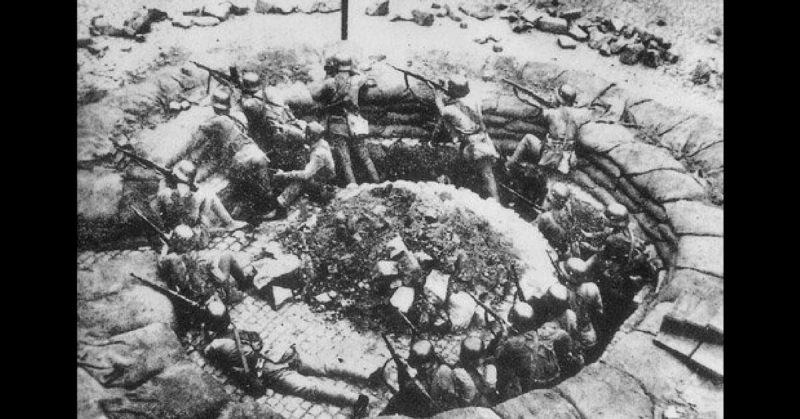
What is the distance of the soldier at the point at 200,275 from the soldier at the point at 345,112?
7.70 ft

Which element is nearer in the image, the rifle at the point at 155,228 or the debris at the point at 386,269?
the rifle at the point at 155,228

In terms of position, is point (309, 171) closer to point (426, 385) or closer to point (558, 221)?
point (558, 221)

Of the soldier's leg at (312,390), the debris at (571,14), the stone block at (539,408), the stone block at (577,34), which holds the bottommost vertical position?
the soldier's leg at (312,390)

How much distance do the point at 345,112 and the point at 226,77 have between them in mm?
1679

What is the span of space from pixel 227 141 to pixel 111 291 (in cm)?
266

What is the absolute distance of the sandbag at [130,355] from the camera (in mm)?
3928

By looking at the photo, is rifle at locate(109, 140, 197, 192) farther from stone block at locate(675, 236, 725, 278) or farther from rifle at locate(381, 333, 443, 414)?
A: stone block at locate(675, 236, 725, 278)

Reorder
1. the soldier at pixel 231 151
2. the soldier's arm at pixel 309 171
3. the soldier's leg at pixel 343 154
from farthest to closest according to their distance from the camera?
the soldier's leg at pixel 343 154 < the soldier's arm at pixel 309 171 < the soldier at pixel 231 151

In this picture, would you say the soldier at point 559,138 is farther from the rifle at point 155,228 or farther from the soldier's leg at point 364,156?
the rifle at point 155,228

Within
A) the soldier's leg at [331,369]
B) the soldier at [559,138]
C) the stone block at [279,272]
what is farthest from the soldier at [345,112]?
the soldier's leg at [331,369]

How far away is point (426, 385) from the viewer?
4.31 m

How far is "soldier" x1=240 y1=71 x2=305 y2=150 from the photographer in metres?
6.97

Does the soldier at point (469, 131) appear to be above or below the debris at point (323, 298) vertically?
above
